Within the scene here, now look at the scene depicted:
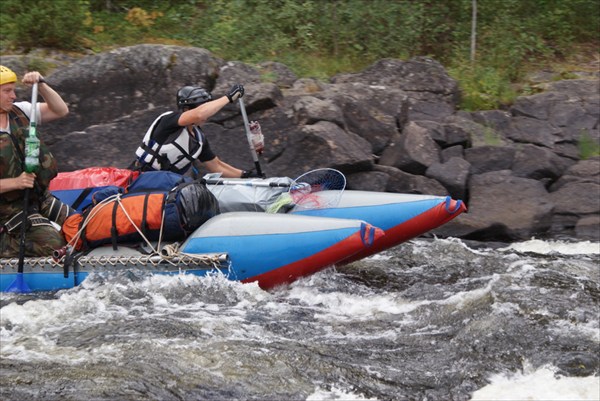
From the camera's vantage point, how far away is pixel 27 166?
6.09 m

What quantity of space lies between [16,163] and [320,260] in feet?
7.15

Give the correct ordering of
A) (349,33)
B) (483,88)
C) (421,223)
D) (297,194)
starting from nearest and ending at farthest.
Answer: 1. (421,223)
2. (297,194)
3. (483,88)
4. (349,33)

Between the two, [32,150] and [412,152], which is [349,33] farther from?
[32,150]

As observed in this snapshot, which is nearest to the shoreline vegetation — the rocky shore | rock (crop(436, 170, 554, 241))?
the rocky shore

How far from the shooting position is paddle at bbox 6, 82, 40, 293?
19.8 ft

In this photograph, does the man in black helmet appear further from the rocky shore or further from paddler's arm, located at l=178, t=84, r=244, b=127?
the rocky shore

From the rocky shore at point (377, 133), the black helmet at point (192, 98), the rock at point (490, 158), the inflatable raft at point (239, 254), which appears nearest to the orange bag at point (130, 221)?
the inflatable raft at point (239, 254)

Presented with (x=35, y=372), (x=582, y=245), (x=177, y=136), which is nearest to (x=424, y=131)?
(x=582, y=245)

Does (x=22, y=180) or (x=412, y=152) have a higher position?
(x=22, y=180)

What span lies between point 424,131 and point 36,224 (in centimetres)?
445

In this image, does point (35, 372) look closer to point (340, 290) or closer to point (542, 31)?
point (340, 290)

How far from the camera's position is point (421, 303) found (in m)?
6.27

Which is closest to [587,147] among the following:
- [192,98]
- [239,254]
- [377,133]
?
[377,133]

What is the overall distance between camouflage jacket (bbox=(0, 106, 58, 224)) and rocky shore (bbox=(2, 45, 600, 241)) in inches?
103
